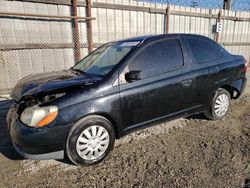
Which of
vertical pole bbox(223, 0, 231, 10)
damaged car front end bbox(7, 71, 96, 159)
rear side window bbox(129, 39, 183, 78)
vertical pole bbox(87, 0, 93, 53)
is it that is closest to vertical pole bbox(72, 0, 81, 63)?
vertical pole bbox(87, 0, 93, 53)

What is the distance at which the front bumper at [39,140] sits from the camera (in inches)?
94.3

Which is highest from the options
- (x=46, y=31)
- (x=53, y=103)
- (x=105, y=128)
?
(x=46, y=31)

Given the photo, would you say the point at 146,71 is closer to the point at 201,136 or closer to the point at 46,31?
the point at 201,136

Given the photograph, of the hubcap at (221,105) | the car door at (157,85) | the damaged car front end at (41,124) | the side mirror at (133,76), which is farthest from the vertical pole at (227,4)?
the damaged car front end at (41,124)

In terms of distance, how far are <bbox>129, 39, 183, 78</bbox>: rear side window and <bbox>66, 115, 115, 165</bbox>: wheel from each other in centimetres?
90

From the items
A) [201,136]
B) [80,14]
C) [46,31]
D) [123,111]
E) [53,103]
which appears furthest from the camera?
[80,14]

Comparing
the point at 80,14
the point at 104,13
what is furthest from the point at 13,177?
the point at 104,13

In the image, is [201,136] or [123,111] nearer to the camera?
[123,111]

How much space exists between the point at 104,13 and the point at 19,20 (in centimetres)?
243

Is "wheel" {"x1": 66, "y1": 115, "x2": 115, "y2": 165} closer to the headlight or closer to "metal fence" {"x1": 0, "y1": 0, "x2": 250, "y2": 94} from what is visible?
the headlight

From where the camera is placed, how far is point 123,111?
2863 millimetres

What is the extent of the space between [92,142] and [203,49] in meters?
2.56

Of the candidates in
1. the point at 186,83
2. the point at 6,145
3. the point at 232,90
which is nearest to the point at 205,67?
the point at 186,83

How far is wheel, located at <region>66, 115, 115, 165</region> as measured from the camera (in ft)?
8.55
